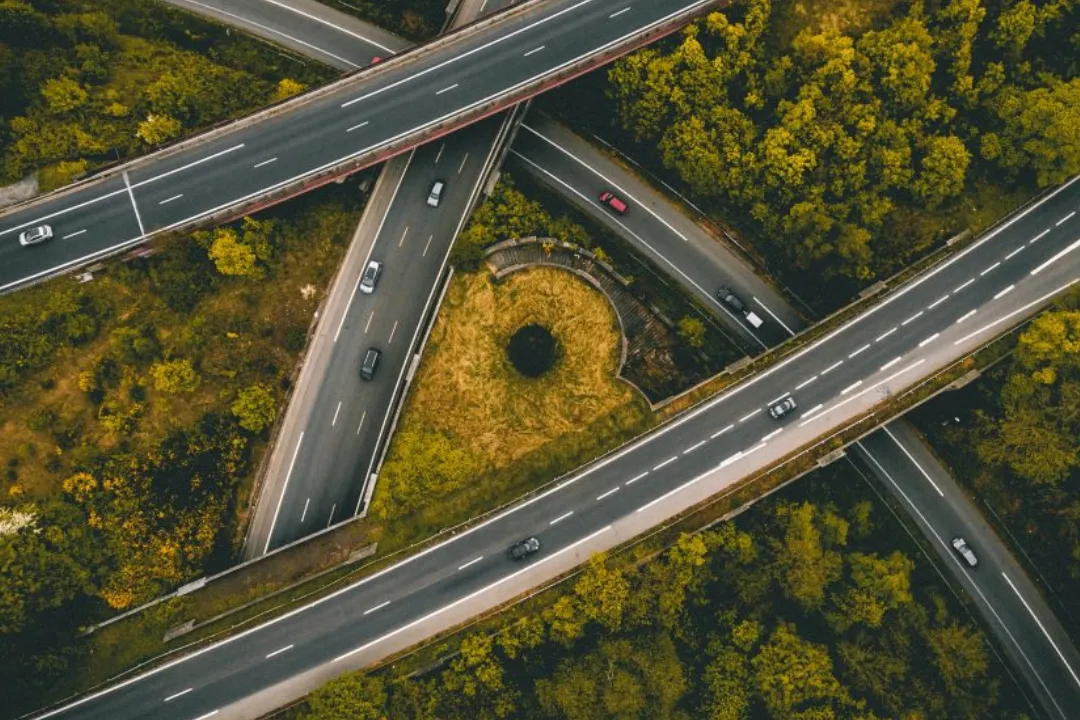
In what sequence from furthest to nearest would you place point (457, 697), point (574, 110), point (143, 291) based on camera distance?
point (574, 110) → point (143, 291) → point (457, 697)

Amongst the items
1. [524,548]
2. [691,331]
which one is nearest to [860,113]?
[691,331]

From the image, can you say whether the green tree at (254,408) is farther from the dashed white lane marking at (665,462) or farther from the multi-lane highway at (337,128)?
the dashed white lane marking at (665,462)

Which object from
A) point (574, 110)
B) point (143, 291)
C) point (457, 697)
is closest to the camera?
point (457, 697)

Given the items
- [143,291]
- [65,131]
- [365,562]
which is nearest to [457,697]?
[365,562]

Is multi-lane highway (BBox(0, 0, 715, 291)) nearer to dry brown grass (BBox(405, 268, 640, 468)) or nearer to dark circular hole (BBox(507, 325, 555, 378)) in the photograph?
dry brown grass (BBox(405, 268, 640, 468))

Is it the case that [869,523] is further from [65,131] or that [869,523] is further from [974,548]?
[65,131]
